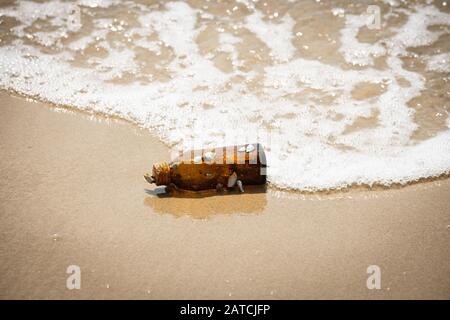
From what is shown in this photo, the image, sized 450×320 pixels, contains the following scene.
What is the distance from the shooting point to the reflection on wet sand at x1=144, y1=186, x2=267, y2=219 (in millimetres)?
2498

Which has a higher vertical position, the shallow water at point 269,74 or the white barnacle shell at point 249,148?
the shallow water at point 269,74

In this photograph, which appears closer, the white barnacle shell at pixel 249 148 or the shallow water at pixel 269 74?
the white barnacle shell at pixel 249 148

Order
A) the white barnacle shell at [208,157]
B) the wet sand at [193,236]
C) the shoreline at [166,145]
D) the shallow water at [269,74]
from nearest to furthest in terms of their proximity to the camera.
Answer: the wet sand at [193,236] < the white barnacle shell at [208,157] < the shoreline at [166,145] < the shallow water at [269,74]

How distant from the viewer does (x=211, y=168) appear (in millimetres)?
2480

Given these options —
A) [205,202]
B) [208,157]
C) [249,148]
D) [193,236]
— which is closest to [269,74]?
[249,148]

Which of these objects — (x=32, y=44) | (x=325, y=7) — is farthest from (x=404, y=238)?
(x=32, y=44)

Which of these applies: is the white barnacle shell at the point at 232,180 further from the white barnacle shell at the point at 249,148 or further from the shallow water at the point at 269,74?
the shallow water at the point at 269,74

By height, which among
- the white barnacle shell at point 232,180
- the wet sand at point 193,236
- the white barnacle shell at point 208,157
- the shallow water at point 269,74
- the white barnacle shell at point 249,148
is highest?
the shallow water at point 269,74

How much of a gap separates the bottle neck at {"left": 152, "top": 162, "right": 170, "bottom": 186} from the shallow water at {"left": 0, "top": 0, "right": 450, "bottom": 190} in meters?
0.56

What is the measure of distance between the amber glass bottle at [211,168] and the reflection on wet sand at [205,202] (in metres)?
0.07

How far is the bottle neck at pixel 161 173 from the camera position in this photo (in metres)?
2.47

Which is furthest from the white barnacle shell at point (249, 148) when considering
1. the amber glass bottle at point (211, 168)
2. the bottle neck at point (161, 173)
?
the bottle neck at point (161, 173)

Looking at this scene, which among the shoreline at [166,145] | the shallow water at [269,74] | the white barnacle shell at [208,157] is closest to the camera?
the white barnacle shell at [208,157]

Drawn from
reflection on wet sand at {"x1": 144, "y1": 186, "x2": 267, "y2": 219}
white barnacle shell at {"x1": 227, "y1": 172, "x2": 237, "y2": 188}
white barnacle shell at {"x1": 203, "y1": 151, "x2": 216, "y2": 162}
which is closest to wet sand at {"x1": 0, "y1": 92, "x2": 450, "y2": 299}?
reflection on wet sand at {"x1": 144, "y1": 186, "x2": 267, "y2": 219}
